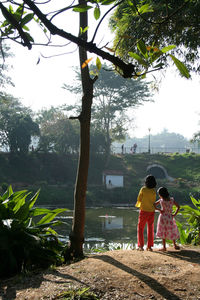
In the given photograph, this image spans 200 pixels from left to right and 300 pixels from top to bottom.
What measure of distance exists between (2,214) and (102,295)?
1692mm

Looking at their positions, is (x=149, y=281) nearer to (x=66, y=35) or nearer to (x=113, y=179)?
(x=66, y=35)

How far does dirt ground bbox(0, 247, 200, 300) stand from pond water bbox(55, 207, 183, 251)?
23.2 ft

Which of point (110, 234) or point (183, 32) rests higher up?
point (183, 32)

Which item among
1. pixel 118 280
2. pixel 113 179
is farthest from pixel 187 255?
pixel 113 179

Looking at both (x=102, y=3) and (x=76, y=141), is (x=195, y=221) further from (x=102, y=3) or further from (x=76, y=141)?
(x=76, y=141)

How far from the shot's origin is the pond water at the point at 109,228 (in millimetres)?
12484

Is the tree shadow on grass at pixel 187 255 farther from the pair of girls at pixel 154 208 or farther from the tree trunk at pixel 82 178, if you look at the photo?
the tree trunk at pixel 82 178

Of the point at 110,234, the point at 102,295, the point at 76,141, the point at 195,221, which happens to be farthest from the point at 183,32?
the point at 76,141

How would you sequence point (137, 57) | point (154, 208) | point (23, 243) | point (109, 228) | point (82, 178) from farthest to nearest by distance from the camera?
point (109, 228), point (154, 208), point (82, 178), point (23, 243), point (137, 57)

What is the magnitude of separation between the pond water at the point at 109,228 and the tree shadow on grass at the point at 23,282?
23.7 feet

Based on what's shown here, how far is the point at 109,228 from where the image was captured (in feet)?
53.4

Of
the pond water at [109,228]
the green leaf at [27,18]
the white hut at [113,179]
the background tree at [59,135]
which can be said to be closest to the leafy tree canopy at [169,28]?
the green leaf at [27,18]

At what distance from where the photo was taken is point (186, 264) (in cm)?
334

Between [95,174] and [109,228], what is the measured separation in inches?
637
